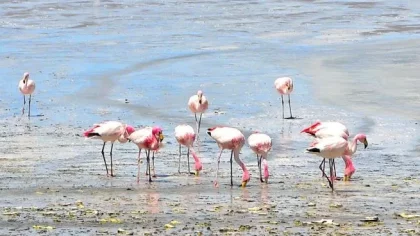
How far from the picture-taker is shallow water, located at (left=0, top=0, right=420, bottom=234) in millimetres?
12047

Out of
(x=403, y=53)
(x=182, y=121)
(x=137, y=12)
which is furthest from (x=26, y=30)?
A: (x=182, y=121)

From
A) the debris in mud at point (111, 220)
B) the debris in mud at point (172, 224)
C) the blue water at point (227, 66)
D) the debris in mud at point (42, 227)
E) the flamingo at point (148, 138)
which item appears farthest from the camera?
the blue water at point (227, 66)

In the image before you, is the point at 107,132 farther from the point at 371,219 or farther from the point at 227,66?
the point at 227,66

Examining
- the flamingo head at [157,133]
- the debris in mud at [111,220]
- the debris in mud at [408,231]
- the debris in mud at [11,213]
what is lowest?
the debris in mud at [408,231]

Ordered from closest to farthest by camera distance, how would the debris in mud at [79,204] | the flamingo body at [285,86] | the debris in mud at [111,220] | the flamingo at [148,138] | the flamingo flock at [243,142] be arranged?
the debris in mud at [111,220]
the debris in mud at [79,204]
the flamingo flock at [243,142]
the flamingo at [148,138]
the flamingo body at [285,86]

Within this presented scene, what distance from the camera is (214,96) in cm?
2120

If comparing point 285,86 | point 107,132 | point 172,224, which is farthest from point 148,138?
point 285,86

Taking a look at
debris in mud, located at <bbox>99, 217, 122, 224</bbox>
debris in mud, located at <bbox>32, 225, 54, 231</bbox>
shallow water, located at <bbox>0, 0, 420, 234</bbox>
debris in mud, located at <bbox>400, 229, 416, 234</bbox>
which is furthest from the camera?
shallow water, located at <bbox>0, 0, 420, 234</bbox>

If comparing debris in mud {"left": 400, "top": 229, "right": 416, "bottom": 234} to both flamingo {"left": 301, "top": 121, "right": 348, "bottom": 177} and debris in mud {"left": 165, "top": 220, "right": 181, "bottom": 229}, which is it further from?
flamingo {"left": 301, "top": 121, "right": 348, "bottom": 177}

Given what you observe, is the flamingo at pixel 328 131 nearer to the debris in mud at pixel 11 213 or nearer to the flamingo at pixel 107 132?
the flamingo at pixel 107 132

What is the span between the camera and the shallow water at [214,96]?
474 inches

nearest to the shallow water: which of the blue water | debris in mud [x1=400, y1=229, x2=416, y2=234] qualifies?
the blue water

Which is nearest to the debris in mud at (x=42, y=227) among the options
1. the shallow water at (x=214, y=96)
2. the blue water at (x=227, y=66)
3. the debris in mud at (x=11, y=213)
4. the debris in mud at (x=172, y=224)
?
the shallow water at (x=214, y=96)

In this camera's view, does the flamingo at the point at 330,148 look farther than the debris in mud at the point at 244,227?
Yes
